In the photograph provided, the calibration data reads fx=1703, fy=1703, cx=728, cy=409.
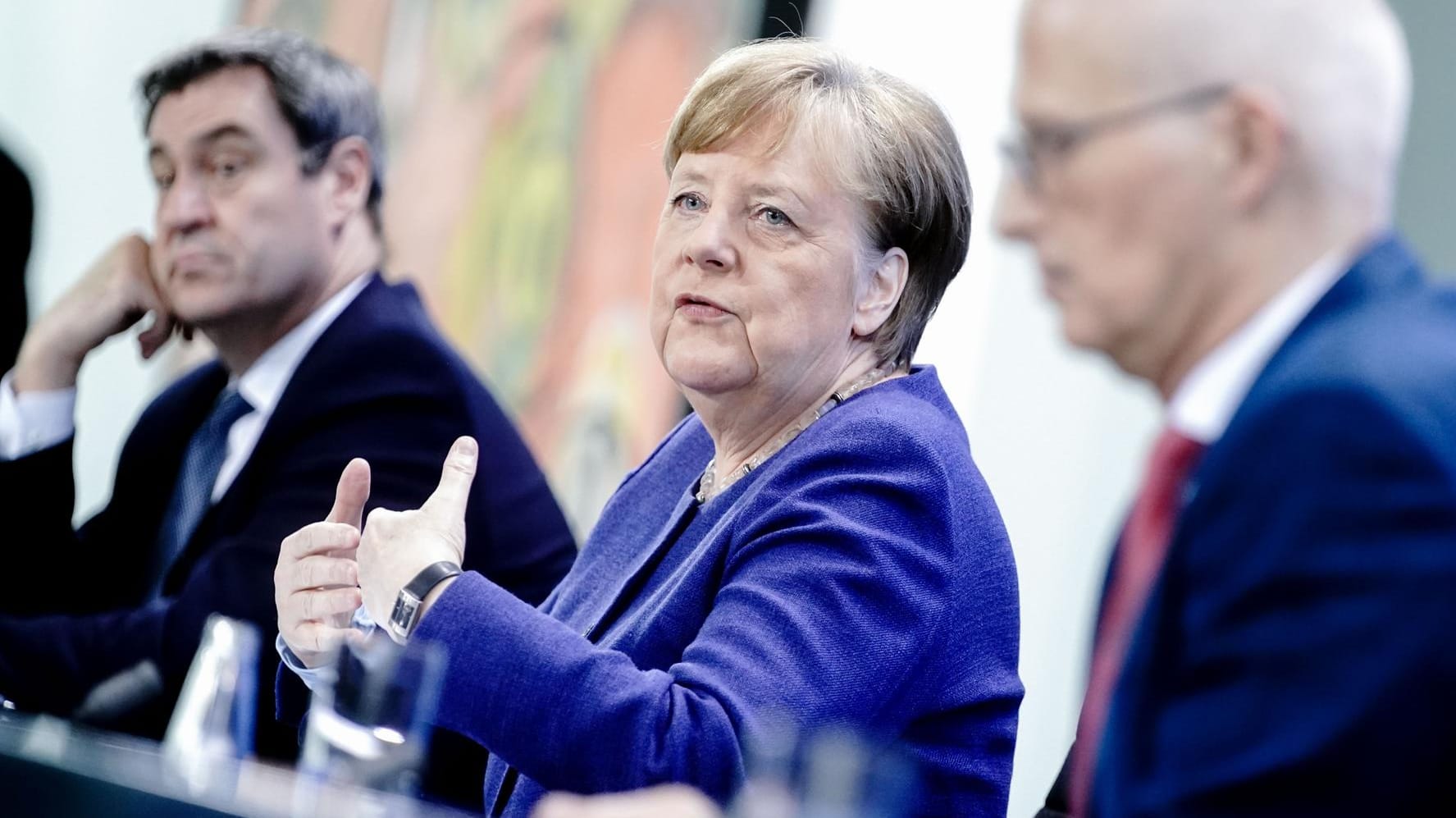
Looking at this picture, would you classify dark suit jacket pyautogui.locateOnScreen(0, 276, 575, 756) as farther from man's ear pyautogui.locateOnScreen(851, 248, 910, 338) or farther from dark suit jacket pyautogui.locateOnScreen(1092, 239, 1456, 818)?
dark suit jacket pyautogui.locateOnScreen(1092, 239, 1456, 818)

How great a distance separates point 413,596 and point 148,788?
0.44 m

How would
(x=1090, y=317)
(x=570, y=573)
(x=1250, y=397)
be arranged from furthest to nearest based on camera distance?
(x=570, y=573)
(x=1090, y=317)
(x=1250, y=397)

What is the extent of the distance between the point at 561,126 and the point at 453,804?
2448mm

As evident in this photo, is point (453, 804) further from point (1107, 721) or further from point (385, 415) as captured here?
point (1107, 721)

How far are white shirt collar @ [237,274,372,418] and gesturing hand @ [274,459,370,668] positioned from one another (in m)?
0.92

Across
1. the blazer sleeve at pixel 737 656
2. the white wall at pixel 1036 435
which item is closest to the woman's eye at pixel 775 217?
the blazer sleeve at pixel 737 656

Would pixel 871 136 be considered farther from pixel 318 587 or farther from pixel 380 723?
pixel 380 723

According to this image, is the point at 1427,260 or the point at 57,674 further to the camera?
the point at 1427,260

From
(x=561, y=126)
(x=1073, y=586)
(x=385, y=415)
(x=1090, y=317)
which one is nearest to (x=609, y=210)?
(x=561, y=126)

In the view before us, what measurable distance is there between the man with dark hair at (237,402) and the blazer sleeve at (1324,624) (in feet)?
5.48

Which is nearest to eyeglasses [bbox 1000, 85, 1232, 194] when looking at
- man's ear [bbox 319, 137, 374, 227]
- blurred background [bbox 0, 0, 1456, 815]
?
man's ear [bbox 319, 137, 374, 227]

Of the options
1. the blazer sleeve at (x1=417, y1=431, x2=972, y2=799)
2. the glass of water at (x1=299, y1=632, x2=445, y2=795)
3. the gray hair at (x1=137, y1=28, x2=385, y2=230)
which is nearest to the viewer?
the glass of water at (x1=299, y1=632, x2=445, y2=795)

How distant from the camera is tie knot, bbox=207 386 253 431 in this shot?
2.88 m

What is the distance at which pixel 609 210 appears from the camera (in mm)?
4312
